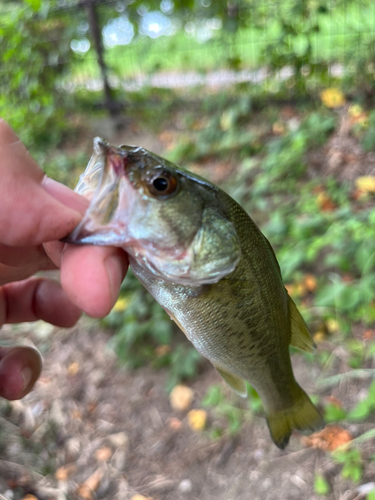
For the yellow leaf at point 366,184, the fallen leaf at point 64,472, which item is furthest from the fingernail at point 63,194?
the yellow leaf at point 366,184

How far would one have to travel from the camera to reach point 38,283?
1625mm

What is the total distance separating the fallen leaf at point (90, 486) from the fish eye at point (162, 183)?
200 centimetres

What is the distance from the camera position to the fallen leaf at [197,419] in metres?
2.51

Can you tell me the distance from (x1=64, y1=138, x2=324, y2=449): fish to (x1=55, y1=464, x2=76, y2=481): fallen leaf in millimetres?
1667

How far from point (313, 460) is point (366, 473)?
28 cm

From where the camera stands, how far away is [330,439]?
87.6 inches

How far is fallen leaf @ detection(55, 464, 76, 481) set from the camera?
2345 millimetres

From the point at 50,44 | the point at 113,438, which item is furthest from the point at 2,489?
the point at 50,44

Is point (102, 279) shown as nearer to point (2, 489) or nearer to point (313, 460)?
point (2, 489)

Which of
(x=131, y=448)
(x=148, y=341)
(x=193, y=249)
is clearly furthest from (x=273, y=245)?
(x=193, y=249)

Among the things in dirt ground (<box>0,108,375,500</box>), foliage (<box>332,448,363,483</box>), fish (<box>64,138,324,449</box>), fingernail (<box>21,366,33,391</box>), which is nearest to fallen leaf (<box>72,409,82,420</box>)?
dirt ground (<box>0,108,375,500</box>)

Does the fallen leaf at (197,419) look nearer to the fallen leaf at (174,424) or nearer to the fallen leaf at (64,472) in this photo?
the fallen leaf at (174,424)

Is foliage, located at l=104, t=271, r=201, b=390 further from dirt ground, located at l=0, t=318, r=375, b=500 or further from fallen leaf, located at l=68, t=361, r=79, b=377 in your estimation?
fallen leaf, located at l=68, t=361, r=79, b=377

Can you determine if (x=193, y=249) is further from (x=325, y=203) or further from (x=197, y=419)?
(x=325, y=203)
